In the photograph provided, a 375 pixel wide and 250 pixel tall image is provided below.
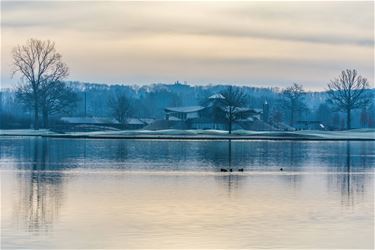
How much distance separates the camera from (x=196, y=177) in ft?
138

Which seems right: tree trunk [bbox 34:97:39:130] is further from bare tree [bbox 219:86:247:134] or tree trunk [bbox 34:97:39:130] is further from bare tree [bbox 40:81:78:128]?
bare tree [bbox 219:86:247:134]

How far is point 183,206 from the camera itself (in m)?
29.1

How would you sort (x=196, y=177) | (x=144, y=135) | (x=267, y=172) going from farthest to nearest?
(x=144, y=135) → (x=267, y=172) → (x=196, y=177)

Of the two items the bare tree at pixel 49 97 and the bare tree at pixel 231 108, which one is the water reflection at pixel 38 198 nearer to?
the bare tree at pixel 231 108

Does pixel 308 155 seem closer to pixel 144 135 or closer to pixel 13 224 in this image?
pixel 13 224

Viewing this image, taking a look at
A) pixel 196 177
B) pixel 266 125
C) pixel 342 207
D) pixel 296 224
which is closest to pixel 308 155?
pixel 196 177

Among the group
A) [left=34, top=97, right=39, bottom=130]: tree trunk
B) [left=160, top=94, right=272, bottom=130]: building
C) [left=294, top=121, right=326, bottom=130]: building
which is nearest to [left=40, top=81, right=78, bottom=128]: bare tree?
[left=34, top=97, right=39, bottom=130]: tree trunk

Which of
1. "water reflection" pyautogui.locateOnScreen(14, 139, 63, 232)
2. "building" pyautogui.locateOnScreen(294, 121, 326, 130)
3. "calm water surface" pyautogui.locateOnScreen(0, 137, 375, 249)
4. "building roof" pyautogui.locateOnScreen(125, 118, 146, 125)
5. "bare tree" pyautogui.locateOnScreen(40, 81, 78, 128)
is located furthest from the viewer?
"building" pyautogui.locateOnScreen(294, 121, 326, 130)

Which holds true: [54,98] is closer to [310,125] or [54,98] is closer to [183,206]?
[310,125]

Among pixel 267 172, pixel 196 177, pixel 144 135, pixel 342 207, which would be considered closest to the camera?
pixel 342 207

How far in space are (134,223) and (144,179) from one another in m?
15.3

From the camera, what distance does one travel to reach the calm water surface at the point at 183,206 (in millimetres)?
22469

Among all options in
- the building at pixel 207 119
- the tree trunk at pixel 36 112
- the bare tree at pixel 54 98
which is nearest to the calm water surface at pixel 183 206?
the tree trunk at pixel 36 112

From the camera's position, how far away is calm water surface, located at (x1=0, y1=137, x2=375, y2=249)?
22469 mm
